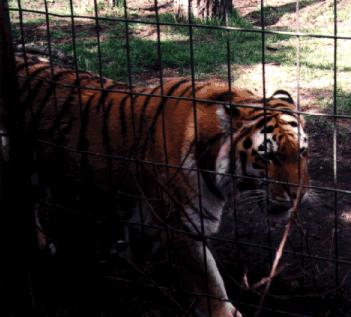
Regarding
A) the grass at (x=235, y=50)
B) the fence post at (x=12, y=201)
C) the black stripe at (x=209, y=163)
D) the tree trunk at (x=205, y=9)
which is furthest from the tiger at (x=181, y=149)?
the tree trunk at (x=205, y=9)

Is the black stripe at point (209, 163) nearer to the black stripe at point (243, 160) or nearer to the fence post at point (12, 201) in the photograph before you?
the black stripe at point (243, 160)

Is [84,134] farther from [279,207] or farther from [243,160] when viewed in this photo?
[279,207]

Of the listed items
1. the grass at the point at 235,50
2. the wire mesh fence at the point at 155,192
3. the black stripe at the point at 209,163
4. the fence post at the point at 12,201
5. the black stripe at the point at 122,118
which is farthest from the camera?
the grass at the point at 235,50

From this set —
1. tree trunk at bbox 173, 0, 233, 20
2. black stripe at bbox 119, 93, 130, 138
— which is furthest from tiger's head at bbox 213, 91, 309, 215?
tree trunk at bbox 173, 0, 233, 20

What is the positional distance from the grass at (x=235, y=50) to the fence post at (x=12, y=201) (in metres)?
3.48

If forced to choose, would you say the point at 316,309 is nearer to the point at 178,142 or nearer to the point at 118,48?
the point at 178,142

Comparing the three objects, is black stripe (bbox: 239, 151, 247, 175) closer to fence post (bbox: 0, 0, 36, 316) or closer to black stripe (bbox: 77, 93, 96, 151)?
black stripe (bbox: 77, 93, 96, 151)

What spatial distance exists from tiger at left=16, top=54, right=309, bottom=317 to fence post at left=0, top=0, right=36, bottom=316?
0.14m

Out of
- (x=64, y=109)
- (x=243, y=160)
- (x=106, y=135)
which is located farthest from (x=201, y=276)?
(x=64, y=109)

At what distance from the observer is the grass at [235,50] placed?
269 inches

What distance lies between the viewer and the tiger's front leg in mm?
3457

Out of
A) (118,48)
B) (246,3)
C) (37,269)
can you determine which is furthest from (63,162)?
(246,3)

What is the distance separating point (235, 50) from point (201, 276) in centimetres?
460

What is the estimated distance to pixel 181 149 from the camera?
3.50m
